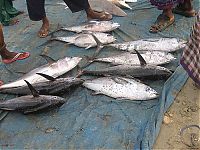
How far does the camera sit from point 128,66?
388 cm

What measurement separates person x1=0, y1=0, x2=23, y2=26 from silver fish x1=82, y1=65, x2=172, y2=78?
2302 mm

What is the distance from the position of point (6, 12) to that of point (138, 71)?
2.87 metres

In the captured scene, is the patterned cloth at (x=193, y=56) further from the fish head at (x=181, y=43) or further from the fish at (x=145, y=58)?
the fish head at (x=181, y=43)

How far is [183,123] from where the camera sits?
3301 millimetres

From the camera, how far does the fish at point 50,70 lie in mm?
3820

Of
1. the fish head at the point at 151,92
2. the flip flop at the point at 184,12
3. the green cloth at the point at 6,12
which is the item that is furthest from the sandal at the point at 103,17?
the fish head at the point at 151,92

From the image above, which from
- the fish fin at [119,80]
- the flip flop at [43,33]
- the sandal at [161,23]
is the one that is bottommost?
the fish fin at [119,80]

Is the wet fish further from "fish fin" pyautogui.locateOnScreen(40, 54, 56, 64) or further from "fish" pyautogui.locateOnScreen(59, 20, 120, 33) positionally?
"fish fin" pyautogui.locateOnScreen(40, 54, 56, 64)

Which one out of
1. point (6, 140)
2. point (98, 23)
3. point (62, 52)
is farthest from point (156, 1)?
point (6, 140)

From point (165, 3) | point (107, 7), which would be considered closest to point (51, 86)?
point (165, 3)

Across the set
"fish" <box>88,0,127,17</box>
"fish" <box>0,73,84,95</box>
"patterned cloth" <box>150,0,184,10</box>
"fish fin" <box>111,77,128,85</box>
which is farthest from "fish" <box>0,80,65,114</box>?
"fish" <box>88,0,127,17</box>

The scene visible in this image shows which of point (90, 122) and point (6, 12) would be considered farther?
point (6, 12)

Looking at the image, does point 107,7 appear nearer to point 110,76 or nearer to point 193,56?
point 110,76

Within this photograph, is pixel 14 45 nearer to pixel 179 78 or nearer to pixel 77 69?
pixel 77 69
